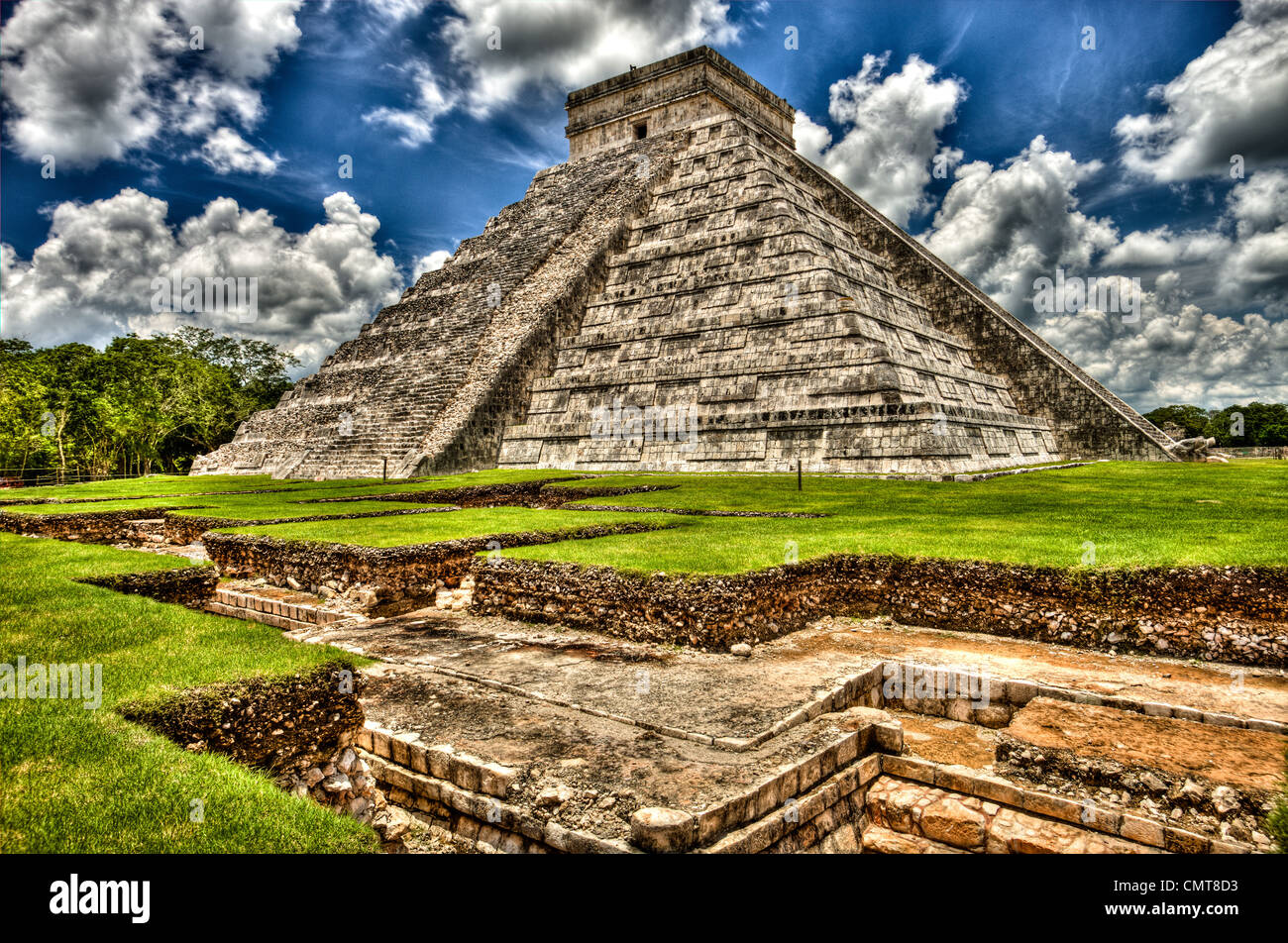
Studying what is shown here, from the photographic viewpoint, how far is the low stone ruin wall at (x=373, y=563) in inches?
357

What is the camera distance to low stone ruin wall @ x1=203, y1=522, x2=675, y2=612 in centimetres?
907

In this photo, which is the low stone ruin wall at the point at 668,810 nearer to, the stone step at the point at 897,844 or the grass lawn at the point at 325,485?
the stone step at the point at 897,844

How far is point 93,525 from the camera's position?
14.3m

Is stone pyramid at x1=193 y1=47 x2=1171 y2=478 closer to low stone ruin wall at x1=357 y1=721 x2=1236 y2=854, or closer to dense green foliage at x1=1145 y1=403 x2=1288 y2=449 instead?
low stone ruin wall at x1=357 y1=721 x2=1236 y2=854

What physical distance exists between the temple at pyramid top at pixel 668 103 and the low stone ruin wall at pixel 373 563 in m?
33.5

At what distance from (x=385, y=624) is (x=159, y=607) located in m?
2.19

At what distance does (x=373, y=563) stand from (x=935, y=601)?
682cm

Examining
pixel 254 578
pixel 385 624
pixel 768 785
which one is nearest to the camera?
pixel 768 785

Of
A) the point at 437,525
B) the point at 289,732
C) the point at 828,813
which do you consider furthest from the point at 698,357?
the point at 828,813

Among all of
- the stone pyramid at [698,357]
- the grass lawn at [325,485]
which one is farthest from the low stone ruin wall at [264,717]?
the stone pyramid at [698,357]

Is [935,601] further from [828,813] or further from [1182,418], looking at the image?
[1182,418]
